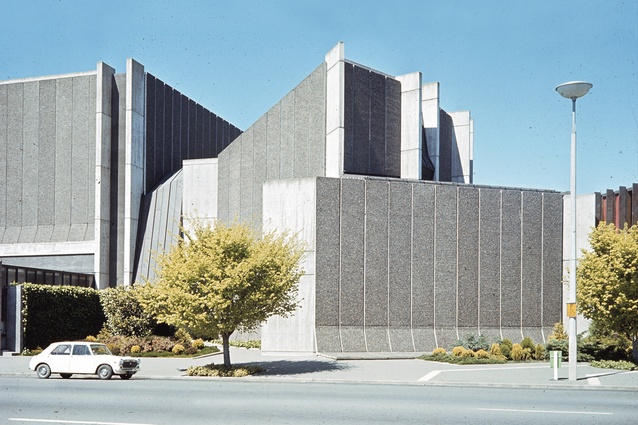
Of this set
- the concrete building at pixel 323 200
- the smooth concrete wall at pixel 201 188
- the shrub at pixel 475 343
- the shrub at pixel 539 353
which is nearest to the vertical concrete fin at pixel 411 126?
the concrete building at pixel 323 200

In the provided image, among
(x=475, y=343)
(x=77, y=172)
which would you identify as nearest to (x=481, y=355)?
(x=475, y=343)

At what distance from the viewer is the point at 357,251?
3231 centimetres

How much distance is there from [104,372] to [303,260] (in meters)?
11.7

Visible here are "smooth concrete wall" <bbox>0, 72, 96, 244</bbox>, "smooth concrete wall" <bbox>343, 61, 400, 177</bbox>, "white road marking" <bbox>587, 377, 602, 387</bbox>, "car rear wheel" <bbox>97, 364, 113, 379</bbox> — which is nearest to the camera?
"white road marking" <bbox>587, 377, 602, 387</bbox>

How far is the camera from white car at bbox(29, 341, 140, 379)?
22.8 m

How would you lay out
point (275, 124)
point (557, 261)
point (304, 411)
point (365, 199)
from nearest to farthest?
point (304, 411) → point (365, 199) → point (557, 261) → point (275, 124)

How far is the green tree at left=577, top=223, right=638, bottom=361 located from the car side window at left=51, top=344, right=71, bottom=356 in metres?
19.8

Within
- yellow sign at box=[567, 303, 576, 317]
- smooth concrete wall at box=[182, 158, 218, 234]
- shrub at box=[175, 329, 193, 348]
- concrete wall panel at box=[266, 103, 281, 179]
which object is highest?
concrete wall panel at box=[266, 103, 281, 179]

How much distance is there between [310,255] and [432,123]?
1874 centimetres

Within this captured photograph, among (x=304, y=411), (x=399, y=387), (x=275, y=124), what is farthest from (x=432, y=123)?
(x=304, y=411)

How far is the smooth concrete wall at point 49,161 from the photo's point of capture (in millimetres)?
47188

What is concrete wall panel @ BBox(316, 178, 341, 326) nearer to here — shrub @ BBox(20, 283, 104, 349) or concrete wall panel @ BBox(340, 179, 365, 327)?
concrete wall panel @ BBox(340, 179, 365, 327)

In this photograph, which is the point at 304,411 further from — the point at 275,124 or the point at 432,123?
the point at 432,123

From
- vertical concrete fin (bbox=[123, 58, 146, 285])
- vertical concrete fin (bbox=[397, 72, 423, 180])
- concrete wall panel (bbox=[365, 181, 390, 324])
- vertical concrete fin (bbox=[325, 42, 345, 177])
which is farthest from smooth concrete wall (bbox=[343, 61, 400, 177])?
vertical concrete fin (bbox=[123, 58, 146, 285])
